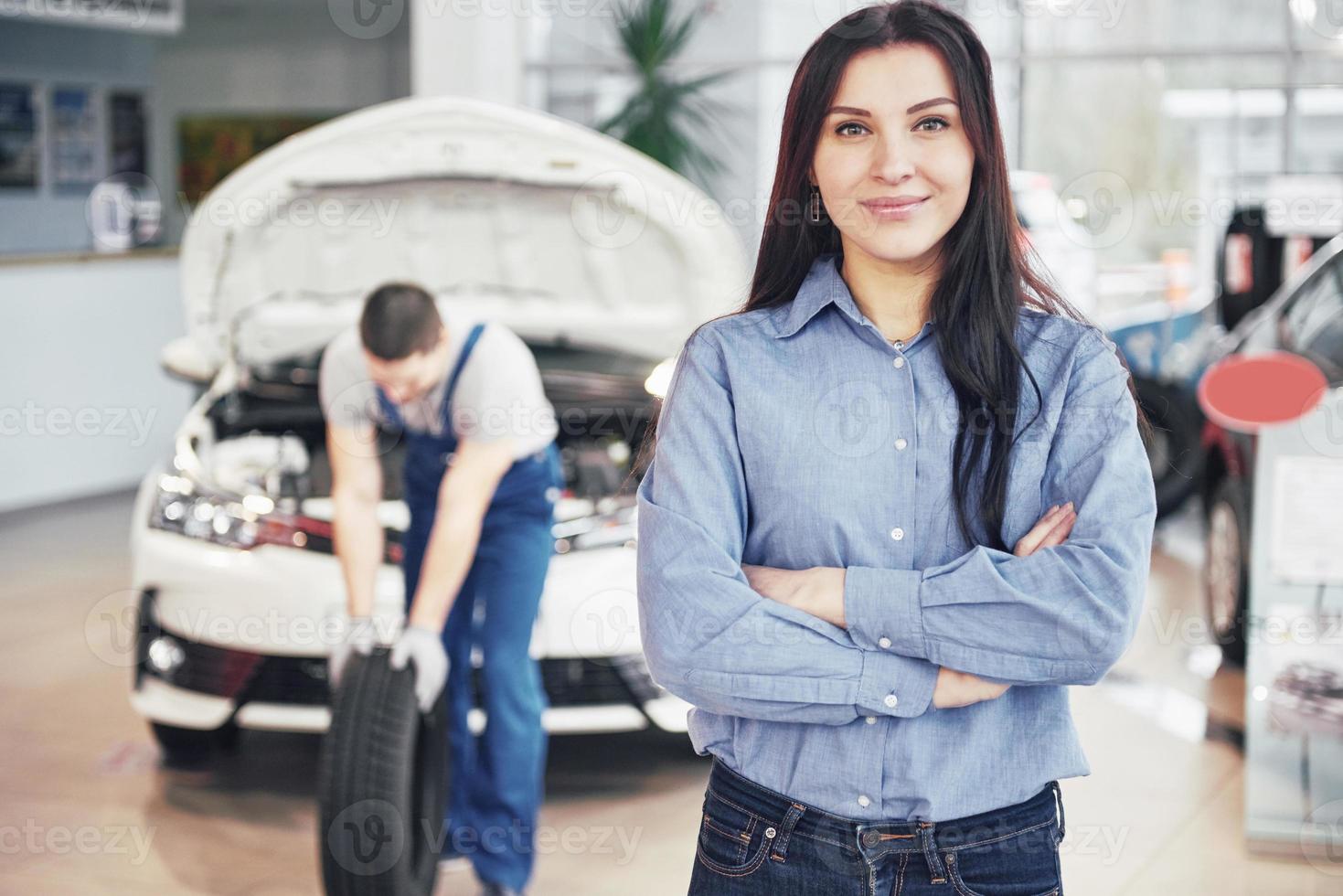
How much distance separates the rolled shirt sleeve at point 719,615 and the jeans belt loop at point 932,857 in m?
0.11

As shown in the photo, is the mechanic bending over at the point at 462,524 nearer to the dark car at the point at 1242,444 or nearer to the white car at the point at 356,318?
the white car at the point at 356,318

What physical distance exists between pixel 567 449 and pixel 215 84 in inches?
322

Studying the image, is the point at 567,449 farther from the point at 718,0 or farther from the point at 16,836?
the point at 718,0

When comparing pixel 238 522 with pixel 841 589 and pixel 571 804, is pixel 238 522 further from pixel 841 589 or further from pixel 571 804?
pixel 841 589

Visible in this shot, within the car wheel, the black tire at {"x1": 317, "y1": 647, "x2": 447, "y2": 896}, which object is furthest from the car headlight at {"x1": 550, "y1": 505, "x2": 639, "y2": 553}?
the car wheel

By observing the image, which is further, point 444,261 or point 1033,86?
point 1033,86

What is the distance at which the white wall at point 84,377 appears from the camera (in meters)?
8.18

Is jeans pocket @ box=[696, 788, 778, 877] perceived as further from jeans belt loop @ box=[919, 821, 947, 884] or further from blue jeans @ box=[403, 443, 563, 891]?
blue jeans @ box=[403, 443, 563, 891]

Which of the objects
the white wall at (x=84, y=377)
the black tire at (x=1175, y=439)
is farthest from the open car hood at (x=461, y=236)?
the white wall at (x=84, y=377)

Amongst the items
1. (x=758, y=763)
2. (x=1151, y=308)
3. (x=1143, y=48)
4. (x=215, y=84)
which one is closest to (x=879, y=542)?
(x=758, y=763)

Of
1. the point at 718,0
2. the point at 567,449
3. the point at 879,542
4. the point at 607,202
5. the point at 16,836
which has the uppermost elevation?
the point at 718,0

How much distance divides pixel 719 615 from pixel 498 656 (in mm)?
1915

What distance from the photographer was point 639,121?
966 cm

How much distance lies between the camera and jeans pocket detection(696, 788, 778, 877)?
5.03ft
